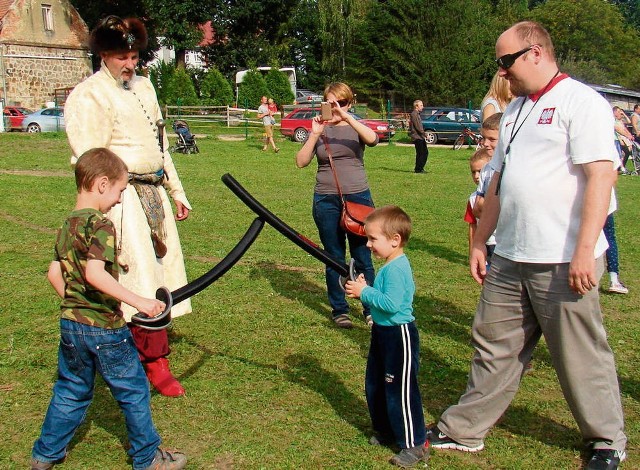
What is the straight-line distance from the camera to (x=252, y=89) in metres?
42.0

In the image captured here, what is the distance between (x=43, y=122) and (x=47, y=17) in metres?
14.8

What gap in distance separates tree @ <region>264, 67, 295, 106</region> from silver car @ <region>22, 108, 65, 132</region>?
14.9m

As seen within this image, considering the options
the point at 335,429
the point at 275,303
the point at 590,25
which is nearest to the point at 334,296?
Answer: the point at 275,303

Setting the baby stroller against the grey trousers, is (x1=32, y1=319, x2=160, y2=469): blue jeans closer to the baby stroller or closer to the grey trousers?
the grey trousers

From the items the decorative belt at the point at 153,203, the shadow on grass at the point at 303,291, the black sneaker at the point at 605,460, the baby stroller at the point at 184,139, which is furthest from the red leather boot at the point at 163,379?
the baby stroller at the point at 184,139

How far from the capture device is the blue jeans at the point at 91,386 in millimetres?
3562

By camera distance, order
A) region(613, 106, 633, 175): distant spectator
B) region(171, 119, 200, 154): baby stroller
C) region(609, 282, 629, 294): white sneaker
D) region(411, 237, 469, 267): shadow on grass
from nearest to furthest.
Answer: region(609, 282, 629, 294): white sneaker → region(411, 237, 469, 267): shadow on grass → region(613, 106, 633, 175): distant spectator → region(171, 119, 200, 154): baby stroller

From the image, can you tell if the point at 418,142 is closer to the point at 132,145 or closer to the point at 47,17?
the point at 132,145

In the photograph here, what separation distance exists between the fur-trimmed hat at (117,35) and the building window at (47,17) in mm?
42944

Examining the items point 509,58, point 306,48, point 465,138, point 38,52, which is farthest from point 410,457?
point 306,48

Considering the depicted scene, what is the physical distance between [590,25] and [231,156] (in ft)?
166

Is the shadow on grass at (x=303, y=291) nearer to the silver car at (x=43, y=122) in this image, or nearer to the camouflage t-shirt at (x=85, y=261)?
the camouflage t-shirt at (x=85, y=261)

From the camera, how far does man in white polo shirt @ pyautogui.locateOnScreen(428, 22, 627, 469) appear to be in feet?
11.2

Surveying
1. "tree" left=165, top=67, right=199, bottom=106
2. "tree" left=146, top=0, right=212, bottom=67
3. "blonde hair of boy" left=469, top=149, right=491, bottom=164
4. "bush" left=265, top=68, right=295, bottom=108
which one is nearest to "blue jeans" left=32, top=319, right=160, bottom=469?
"blonde hair of boy" left=469, top=149, right=491, bottom=164
